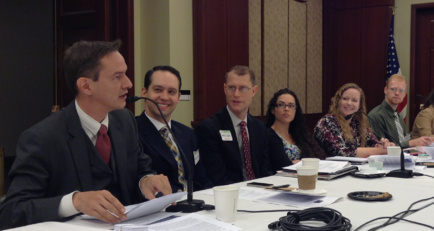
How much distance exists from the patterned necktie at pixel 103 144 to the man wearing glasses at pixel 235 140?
930 mm

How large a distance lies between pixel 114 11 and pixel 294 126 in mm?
1988

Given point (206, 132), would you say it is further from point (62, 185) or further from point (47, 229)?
point (47, 229)

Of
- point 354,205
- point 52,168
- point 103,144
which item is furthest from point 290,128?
point 52,168

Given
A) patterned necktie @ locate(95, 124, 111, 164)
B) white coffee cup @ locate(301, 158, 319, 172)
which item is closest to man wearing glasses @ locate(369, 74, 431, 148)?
white coffee cup @ locate(301, 158, 319, 172)

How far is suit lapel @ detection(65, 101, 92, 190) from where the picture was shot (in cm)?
174

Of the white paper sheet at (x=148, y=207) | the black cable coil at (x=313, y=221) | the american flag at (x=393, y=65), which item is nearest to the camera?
the black cable coil at (x=313, y=221)

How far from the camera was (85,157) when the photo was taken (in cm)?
176

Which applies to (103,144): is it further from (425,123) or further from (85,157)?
(425,123)

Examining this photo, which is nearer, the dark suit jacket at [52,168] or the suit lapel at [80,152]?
the dark suit jacket at [52,168]

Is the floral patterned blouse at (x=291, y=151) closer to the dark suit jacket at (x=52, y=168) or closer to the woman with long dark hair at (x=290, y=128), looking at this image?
the woman with long dark hair at (x=290, y=128)

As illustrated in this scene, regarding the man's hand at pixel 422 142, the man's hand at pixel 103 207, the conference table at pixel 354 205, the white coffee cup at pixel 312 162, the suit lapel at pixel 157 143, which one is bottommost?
the conference table at pixel 354 205

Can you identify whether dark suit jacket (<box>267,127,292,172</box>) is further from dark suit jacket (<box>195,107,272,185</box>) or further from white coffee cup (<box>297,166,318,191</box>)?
white coffee cup (<box>297,166,318,191</box>)

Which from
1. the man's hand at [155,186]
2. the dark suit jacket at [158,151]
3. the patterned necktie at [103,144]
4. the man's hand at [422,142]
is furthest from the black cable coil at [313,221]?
the man's hand at [422,142]

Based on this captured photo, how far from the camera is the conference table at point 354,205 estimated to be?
146cm
